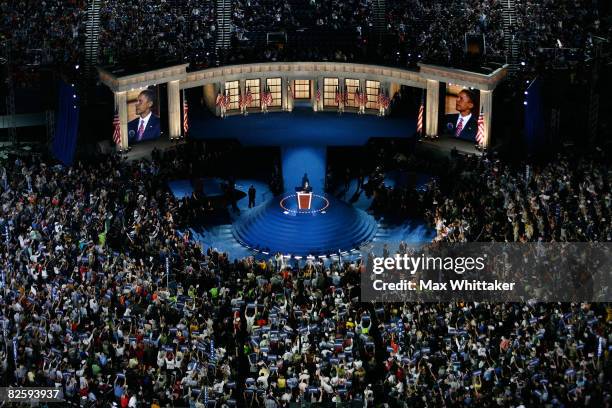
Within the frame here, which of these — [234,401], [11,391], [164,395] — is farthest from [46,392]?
[234,401]

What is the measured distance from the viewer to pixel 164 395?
49594 millimetres

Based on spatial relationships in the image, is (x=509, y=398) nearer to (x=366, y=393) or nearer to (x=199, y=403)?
(x=366, y=393)

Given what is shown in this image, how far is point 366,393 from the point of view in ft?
163

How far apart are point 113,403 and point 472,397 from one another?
15067 mm

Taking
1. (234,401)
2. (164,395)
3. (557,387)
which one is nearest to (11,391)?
(164,395)

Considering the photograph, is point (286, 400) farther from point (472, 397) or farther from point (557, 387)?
point (557, 387)

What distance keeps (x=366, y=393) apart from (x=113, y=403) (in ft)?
35.2

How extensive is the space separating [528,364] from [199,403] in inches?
553

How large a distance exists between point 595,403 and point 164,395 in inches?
707

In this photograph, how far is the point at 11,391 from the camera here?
4950 cm

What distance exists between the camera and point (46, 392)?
49.7 m

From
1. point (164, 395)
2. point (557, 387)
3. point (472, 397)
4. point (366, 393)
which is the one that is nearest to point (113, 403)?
point (164, 395)

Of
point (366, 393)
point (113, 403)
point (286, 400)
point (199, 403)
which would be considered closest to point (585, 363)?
point (366, 393)

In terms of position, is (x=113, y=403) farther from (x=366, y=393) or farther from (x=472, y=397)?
(x=472, y=397)
